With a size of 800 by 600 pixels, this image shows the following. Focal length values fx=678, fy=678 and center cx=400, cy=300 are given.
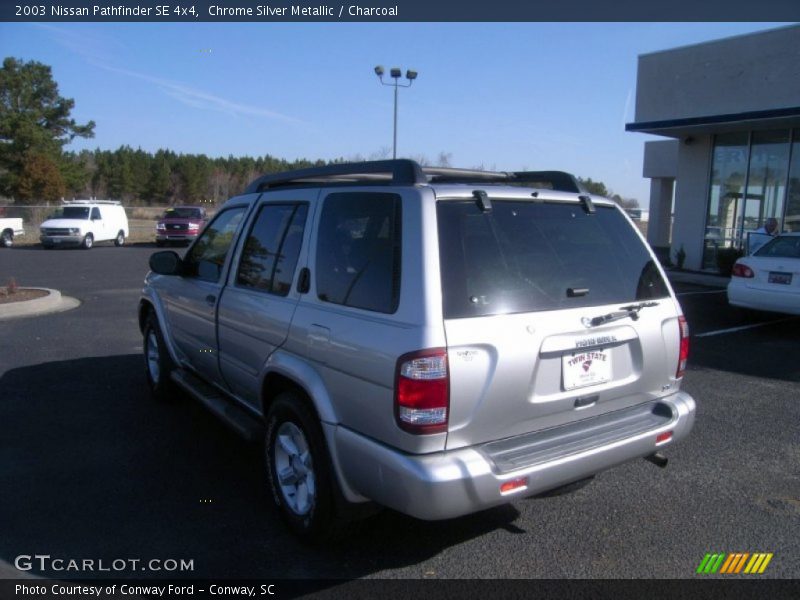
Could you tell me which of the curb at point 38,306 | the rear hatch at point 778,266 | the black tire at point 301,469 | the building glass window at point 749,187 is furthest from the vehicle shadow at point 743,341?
the curb at point 38,306

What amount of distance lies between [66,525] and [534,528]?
104 inches

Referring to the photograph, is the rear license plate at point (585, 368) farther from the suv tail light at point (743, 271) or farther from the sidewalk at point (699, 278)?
the sidewalk at point (699, 278)

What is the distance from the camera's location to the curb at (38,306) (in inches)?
417

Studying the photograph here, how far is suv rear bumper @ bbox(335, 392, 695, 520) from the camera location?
2.91 m

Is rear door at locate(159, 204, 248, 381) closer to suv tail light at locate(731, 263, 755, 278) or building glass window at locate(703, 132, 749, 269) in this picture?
suv tail light at locate(731, 263, 755, 278)

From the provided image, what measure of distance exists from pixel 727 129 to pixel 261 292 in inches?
608

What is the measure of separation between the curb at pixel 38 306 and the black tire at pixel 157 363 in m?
5.42

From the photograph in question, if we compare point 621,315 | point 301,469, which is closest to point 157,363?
point 301,469

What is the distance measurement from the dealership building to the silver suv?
13010 millimetres

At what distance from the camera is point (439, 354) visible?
115 inches

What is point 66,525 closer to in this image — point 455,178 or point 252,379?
point 252,379

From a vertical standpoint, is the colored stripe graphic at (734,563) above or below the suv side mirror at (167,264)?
below

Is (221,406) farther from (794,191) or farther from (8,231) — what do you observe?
(8,231)

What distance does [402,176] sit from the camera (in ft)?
11.4
